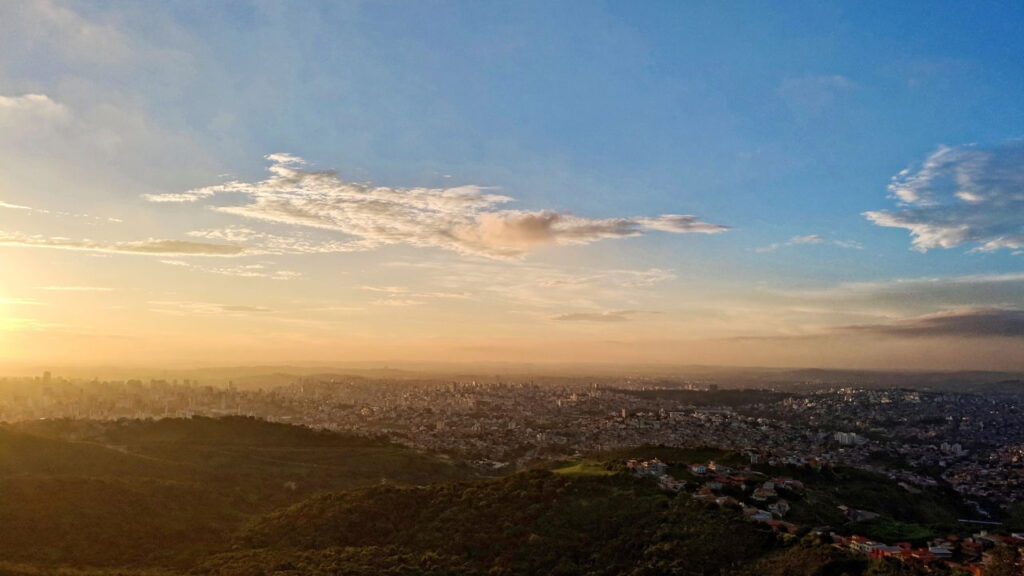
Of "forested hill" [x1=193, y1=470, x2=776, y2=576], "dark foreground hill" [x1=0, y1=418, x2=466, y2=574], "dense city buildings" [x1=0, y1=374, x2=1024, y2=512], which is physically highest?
"forested hill" [x1=193, y1=470, x2=776, y2=576]

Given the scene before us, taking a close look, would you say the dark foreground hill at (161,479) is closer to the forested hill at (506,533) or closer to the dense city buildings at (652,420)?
the forested hill at (506,533)

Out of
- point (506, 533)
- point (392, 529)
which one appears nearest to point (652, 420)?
point (392, 529)

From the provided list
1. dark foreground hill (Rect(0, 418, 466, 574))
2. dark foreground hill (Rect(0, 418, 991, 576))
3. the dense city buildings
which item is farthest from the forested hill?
the dense city buildings

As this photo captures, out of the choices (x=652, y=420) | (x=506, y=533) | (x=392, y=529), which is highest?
(x=506, y=533)

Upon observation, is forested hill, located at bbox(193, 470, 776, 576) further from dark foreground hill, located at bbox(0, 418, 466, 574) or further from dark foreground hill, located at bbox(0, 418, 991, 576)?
dark foreground hill, located at bbox(0, 418, 466, 574)

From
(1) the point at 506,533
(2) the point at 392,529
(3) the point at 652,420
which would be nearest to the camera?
(1) the point at 506,533

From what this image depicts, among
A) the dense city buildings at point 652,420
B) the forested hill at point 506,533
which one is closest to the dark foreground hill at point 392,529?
the forested hill at point 506,533

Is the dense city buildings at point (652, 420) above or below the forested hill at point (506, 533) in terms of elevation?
below

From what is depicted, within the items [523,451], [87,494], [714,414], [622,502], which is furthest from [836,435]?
[87,494]

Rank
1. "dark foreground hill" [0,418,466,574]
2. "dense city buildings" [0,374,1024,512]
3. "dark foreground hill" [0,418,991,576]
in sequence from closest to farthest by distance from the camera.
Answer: "dark foreground hill" [0,418,991,576]
"dark foreground hill" [0,418,466,574]
"dense city buildings" [0,374,1024,512]

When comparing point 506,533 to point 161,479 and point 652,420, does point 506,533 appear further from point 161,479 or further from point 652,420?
point 652,420

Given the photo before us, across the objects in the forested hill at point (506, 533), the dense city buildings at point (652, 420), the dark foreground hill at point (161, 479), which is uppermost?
the forested hill at point (506, 533)
